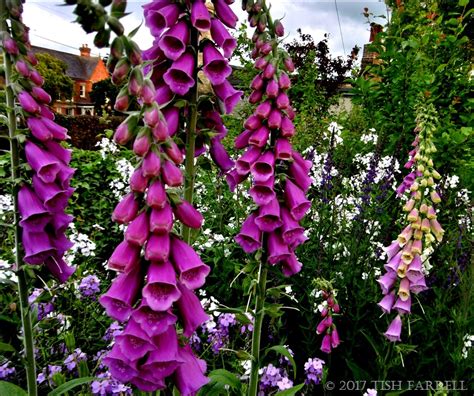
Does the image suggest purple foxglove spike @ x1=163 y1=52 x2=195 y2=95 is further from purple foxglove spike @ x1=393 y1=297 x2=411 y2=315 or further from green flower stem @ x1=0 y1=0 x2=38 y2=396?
purple foxglove spike @ x1=393 y1=297 x2=411 y2=315

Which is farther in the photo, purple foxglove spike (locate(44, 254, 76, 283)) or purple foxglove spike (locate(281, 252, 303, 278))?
purple foxglove spike (locate(281, 252, 303, 278))

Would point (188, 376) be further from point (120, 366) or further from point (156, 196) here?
point (156, 196)

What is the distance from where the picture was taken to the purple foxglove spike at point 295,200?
167 cm

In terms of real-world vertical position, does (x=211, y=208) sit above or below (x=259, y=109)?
above

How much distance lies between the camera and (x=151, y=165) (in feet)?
3.08

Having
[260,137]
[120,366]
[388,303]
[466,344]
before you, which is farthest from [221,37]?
[466,344]

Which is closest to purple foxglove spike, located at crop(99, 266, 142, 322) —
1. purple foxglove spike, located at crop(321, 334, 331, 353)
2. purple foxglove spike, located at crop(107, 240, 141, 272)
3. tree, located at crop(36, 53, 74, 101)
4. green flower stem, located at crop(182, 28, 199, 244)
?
purple foxglove spike, located at crop(107, 240, 141, 272)

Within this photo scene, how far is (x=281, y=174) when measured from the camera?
5.58 ft

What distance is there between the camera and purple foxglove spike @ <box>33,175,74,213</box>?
1.49 meters

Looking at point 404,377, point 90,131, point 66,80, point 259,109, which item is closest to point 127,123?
point 259,109

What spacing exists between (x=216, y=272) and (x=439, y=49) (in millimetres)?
4052

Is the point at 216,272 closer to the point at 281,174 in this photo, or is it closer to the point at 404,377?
the point at 404,377

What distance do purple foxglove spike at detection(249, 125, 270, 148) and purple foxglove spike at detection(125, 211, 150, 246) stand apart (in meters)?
0.69

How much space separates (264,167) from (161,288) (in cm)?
74
